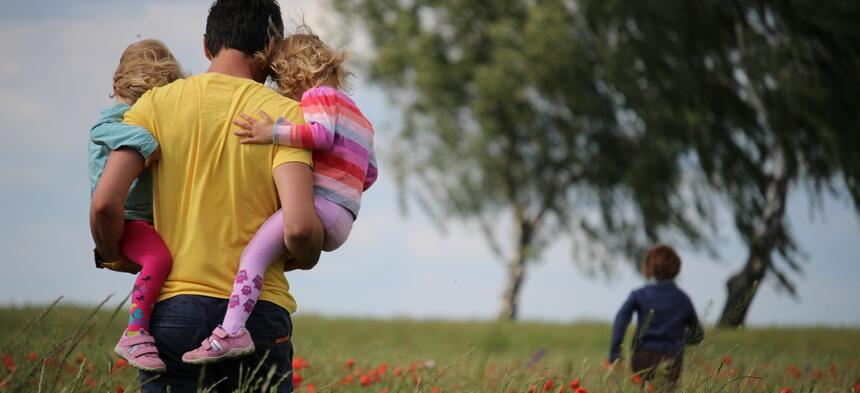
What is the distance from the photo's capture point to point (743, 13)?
1608 cm

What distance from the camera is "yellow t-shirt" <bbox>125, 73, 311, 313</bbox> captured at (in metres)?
3.09

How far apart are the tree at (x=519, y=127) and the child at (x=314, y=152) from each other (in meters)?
14.9

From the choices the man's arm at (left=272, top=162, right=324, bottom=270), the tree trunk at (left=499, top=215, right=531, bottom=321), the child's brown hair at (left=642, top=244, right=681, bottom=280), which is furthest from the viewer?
the tree trunk at (left=499, top=215, right=531, bottom=321)

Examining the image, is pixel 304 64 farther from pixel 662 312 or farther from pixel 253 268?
pixel 662 312

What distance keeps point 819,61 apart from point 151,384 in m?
14.4

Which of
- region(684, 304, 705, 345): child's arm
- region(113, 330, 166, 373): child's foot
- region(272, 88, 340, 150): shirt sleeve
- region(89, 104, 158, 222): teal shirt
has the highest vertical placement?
region(272, 88, 340, 150): shirt sleeve

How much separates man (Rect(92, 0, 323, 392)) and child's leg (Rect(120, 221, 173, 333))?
0.03m

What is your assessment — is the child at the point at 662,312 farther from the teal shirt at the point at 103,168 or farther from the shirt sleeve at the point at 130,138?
the shirt sleeve at the point at 130,138

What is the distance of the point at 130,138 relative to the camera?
302cm

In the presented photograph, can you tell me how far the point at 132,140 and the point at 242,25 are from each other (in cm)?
56

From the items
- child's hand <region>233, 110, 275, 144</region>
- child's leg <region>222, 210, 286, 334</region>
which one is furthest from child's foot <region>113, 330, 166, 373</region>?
child's hand <region>233, 110, 275, 144</region>

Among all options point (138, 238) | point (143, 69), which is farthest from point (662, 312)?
point (138, 238)

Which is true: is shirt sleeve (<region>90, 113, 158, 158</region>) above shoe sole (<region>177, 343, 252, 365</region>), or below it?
above

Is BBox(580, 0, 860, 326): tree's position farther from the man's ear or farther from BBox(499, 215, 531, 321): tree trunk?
the man's ear
